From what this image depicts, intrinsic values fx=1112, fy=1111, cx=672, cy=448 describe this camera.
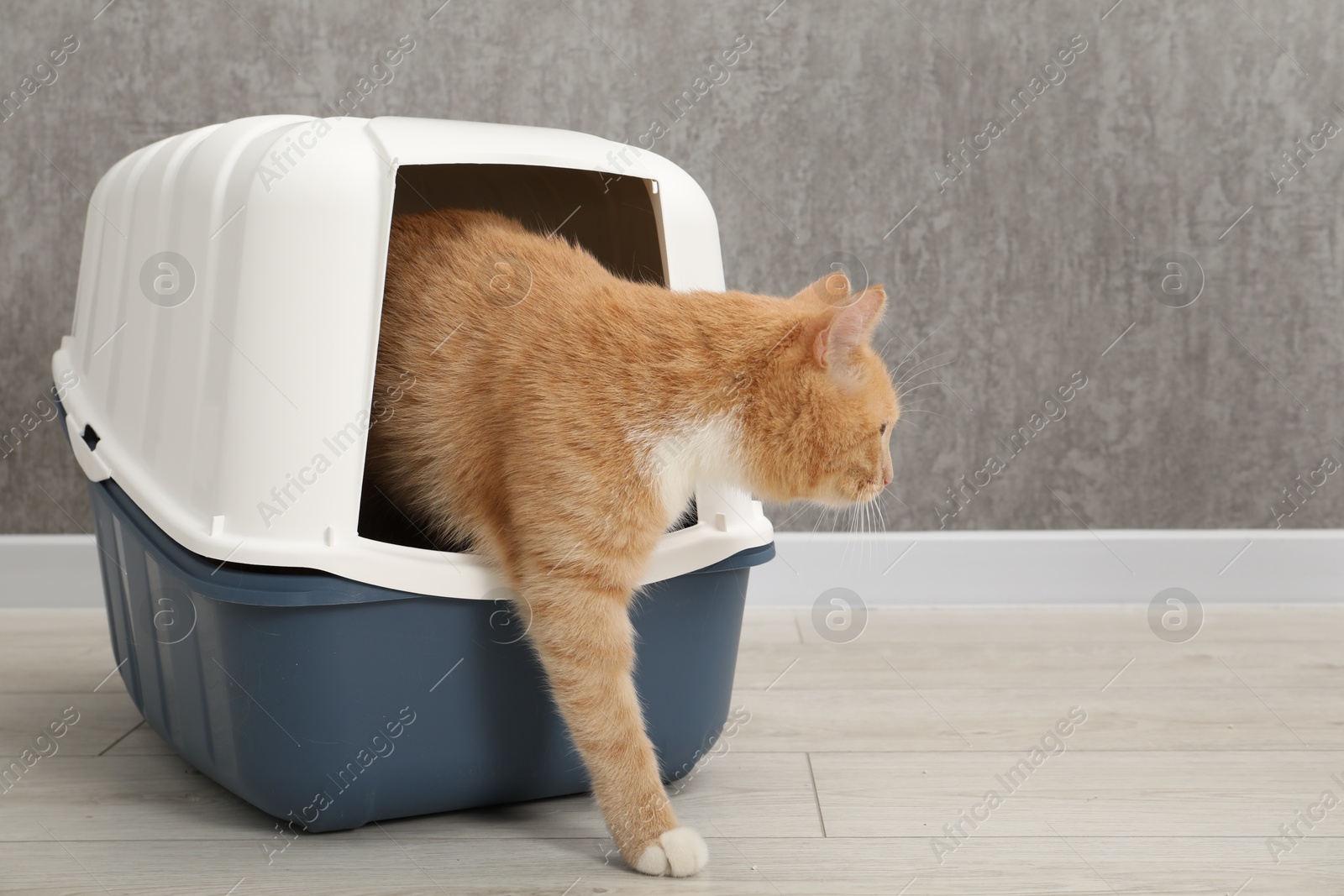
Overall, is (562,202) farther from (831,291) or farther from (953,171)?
(953,171)

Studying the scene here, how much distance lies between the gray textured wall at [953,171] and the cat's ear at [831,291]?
0.82 m

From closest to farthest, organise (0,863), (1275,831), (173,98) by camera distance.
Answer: (0,863), (1275,831), (173,98)

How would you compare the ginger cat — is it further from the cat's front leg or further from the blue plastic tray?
the blue plastic tray

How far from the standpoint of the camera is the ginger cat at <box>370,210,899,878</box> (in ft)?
3.67

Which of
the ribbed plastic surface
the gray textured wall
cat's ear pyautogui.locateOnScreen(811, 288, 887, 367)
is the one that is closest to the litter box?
the ribbed plastic surface

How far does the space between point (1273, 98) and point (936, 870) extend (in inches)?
66.9

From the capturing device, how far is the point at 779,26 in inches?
81.5

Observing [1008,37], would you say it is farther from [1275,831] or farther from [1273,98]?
[1275,831]

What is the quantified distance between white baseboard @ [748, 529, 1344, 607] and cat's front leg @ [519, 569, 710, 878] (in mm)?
1066

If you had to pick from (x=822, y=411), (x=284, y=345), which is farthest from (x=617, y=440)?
(x=284, y=345)

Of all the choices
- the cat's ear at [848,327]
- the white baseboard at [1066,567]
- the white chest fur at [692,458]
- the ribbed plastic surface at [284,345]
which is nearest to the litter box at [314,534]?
the ribbed plastic surface at [284,345]

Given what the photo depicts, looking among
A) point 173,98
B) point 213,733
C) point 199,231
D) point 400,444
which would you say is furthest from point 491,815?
point 173,98

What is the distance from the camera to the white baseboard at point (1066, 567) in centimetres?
218

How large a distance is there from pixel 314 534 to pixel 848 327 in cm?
57
